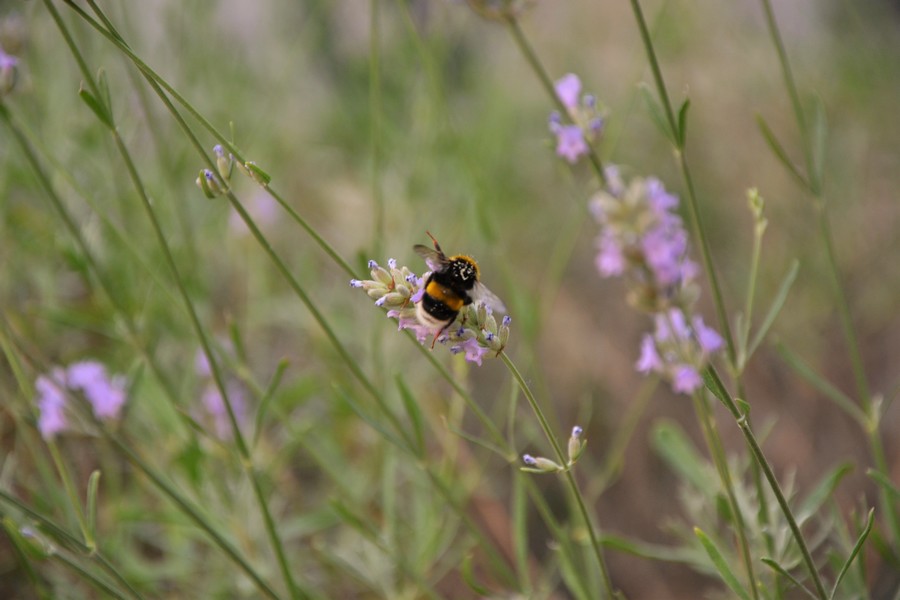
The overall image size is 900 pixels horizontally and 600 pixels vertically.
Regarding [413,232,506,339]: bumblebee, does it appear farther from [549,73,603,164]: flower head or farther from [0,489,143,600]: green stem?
[0,489,143,600]: green stem

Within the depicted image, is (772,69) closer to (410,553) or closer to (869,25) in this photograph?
(869,25)

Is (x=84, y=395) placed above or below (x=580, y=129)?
below

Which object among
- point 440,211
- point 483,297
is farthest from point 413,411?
point 440,211

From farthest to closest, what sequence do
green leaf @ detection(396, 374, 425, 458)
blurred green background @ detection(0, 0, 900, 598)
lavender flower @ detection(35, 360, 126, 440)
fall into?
1. blurred green background @ detection(0, 0, 900, 598)
2. lavender flower @ detection(35, 360, 126, 440)
3. green leaf @ detection(396, 374, 425, 458)

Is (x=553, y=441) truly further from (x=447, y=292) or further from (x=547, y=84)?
(x=547, y=84)

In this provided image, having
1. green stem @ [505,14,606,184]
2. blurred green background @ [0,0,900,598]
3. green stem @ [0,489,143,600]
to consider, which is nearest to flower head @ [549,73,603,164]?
green stem @ [505,14,606,184]

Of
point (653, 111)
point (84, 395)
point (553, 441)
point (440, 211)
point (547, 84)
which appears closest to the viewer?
point (553, 441)
